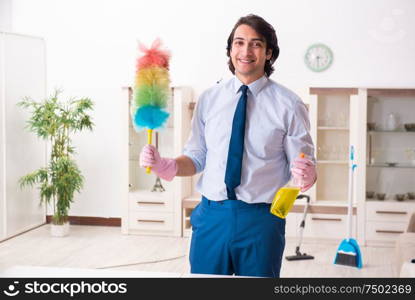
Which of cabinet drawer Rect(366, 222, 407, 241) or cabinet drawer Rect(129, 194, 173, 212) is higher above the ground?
cabinet drawer Rect(129, 194, 173, 212)

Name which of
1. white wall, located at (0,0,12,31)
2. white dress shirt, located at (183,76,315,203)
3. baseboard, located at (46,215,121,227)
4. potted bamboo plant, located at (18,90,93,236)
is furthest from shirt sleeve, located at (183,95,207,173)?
white wall, located at (0,0,12,31)

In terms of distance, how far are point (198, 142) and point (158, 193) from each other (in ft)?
12.0

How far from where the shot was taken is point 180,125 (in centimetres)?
584

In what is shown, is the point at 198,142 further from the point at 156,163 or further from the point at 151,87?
the point at 151,87

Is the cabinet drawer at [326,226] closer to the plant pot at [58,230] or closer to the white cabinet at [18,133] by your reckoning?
the plant pot at [58,230]

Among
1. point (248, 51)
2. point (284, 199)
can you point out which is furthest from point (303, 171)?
point (248, 51)

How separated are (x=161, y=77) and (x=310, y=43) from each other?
160 inches

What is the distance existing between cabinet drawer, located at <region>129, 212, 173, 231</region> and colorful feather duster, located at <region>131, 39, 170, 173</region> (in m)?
3.94

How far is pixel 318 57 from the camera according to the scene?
5.83 meters

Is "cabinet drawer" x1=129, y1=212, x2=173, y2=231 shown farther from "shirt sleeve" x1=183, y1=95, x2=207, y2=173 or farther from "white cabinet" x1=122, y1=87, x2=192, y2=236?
"shirt sleeve" x1=183, y1=95, x2=207, y2=173

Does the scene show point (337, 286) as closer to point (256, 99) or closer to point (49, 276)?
point (49, 276)

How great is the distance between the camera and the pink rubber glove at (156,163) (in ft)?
6.83

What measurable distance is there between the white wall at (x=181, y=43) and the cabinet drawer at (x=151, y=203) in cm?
46

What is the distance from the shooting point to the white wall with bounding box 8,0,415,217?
574 cm
